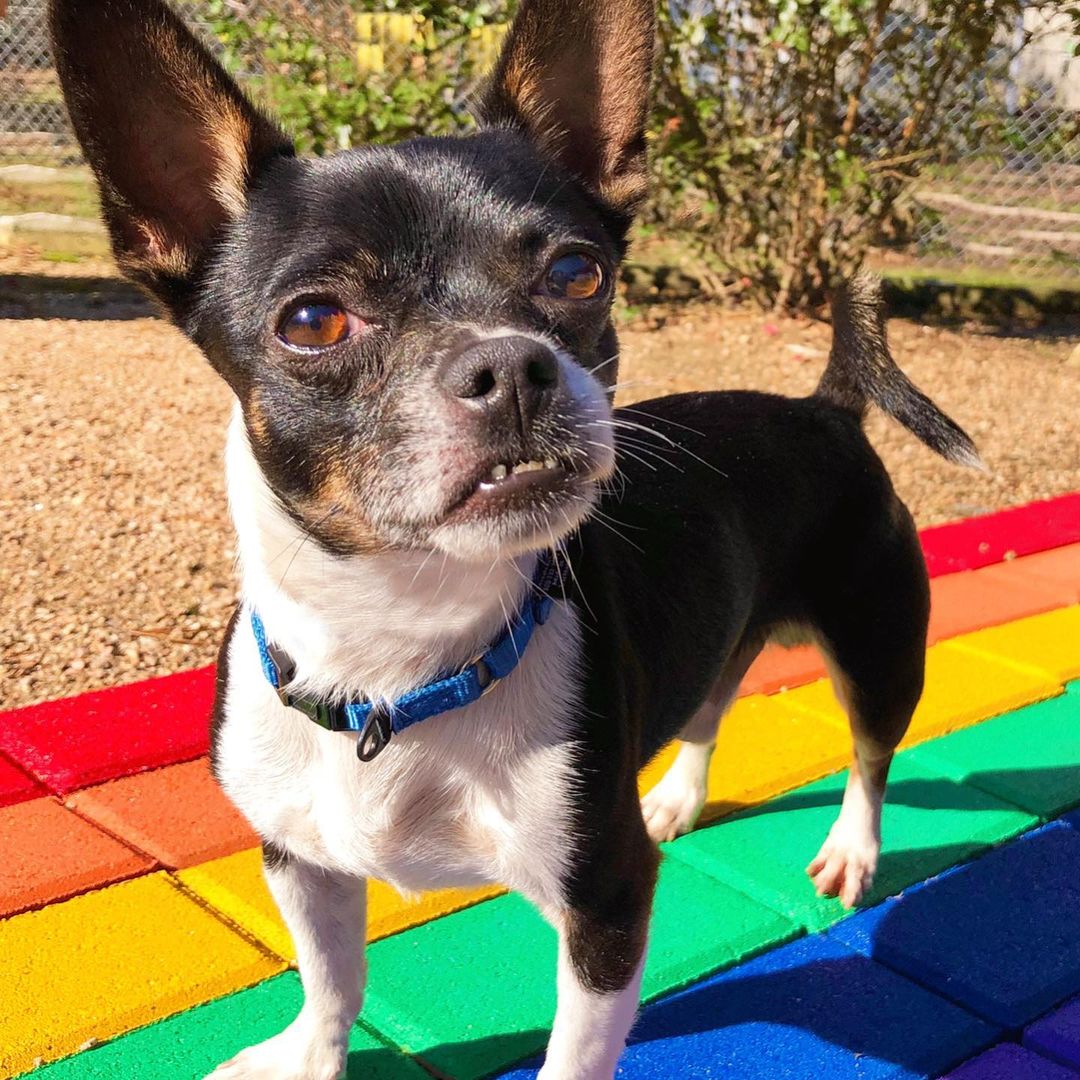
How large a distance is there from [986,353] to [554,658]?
7.10m

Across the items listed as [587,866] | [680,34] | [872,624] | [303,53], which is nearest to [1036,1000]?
[872,624]

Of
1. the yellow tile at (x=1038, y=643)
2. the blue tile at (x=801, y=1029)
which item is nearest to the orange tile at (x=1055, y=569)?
the yellow tile at (x=1038, y=643)

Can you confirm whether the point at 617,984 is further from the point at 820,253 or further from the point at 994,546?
the point at 820,253

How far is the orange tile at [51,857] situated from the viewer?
3086 mm

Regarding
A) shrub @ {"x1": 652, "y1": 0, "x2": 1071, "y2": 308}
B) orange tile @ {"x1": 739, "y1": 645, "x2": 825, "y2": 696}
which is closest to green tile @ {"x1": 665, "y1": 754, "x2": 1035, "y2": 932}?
orange tile @ {"x1": 739, "y1": 645, "x2": 825, "y2": 696}

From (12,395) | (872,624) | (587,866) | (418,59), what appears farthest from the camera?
(418,59)

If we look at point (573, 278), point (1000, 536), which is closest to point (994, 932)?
point (573, 278)

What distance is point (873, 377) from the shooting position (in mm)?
3570

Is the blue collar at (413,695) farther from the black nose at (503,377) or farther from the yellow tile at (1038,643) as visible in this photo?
the yellow tile at (1038,643)

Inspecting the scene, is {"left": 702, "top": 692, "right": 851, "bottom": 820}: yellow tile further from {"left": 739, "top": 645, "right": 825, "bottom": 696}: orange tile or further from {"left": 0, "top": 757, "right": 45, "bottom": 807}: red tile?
{"left": 0, "top": 757, "right": 45, "bottom": 807}: red tile

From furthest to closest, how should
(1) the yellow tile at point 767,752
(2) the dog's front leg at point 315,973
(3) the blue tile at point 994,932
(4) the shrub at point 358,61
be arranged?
(4) the shrub at point 358,61 < (1) the yellow tile at point 767,752 < (3) the blue tile at point 994,932 < (2) the dog's front leg at point 315,973

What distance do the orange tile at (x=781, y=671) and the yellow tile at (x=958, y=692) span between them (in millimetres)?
44

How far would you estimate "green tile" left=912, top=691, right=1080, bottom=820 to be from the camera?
12.6 ft

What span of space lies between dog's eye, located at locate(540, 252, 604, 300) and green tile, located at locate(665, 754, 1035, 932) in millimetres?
1661
